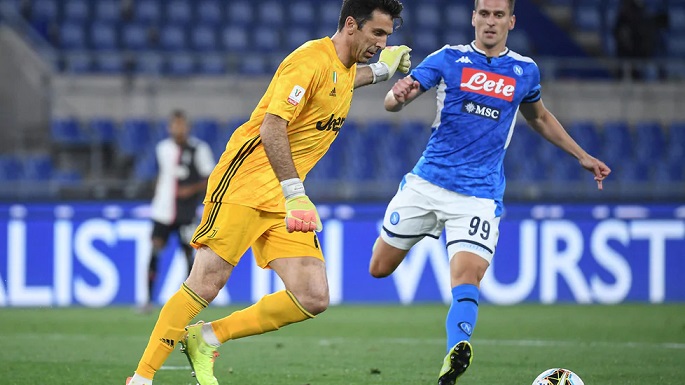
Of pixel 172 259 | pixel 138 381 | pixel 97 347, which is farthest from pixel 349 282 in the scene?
pixel 138 381

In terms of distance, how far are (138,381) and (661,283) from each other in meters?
9.47

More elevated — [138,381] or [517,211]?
[517,211]

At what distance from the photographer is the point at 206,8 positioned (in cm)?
1939

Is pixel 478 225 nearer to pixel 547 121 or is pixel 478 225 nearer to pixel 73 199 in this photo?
pixel 547 121

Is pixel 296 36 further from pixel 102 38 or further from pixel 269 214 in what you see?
pixel 269 214

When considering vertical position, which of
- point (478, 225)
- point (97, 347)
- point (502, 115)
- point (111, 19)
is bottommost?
point (97, 347)

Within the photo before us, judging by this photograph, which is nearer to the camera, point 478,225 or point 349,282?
point 478,225

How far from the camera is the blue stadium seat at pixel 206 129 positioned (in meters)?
16.9

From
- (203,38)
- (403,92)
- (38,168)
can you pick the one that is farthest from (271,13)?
(403,92)

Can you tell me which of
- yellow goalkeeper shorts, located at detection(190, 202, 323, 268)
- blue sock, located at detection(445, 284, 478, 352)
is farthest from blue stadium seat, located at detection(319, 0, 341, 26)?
yellow goalkeeper shorts, located at detection(190, 202, 323, 268)

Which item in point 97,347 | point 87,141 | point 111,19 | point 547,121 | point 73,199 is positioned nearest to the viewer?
point 547,121

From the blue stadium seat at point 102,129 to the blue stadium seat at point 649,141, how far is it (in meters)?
7.91

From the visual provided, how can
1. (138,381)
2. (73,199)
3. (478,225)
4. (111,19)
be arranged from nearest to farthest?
(138,381) < (478,225) < (73,199) < (111,19)

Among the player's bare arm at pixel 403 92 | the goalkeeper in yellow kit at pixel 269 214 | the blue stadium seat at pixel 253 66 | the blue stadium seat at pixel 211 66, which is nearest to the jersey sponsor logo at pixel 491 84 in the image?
the player's bare arm at pixel 403 92
